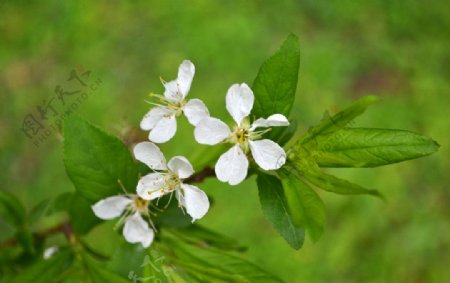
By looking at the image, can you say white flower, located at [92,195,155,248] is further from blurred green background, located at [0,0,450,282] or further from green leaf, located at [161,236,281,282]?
blurred green background, located at [0,0,450,282]

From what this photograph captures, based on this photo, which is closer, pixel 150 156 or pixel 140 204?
pixel 150 156

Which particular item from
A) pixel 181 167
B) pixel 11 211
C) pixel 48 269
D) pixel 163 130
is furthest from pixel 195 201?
pixel 11 211
